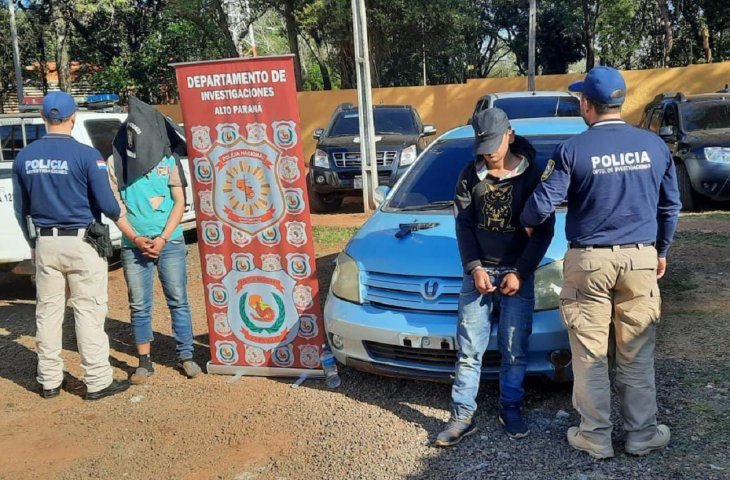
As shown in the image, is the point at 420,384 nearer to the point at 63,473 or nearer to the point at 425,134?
the point at 63,473

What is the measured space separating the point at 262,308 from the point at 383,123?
27.9 ft

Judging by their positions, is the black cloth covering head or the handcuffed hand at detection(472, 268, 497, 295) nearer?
the handcuffed hand at detection(472, 268, 497, 295)

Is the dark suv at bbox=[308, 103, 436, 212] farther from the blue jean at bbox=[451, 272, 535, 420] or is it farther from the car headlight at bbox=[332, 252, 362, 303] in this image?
the blue jean at bbox=[451, 272, 535, 420]

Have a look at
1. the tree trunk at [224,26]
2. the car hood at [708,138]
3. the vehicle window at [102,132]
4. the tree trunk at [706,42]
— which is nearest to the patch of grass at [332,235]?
the vehicle window at [102,132]

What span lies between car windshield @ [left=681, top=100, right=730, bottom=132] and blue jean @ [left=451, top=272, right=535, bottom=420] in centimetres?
781

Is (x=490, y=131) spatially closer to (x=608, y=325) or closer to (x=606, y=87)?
(x=606, y=87)

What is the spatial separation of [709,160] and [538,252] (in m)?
6.91

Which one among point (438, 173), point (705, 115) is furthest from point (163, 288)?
point (705, 115)

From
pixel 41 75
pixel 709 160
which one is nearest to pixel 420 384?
pixel 709 160

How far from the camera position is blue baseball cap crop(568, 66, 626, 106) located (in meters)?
3.14

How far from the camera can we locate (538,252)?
3.49 m

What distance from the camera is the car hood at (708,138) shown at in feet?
30.3

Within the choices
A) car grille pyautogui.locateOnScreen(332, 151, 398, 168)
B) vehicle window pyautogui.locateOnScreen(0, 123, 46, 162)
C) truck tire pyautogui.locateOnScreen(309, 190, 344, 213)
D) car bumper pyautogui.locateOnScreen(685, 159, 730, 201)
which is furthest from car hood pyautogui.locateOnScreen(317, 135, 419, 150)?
vehicle window pyautogui.locateOnScreen(0, 123, 46, 162)

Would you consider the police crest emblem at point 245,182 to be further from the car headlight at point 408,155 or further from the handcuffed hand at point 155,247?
the car headlight at point 408,155
